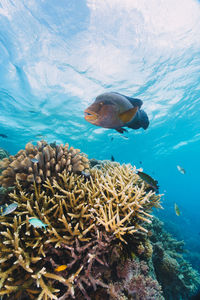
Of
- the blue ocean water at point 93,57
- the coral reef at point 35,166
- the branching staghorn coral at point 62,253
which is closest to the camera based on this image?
the branching staghorn coral at point 62,253

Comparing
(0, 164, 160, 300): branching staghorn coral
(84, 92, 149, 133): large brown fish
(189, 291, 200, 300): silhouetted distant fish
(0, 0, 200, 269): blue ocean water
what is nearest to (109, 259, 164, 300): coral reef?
(0, 164, 160, 300): branching staghorn coral

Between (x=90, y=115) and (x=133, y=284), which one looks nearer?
(x=90, y=115)

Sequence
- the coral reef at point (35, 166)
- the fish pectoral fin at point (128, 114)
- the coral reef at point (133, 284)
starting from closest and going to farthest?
the fish pectoral fin at point (128, 114) → the coral reef at point (133, 284) → the coral reef at point (35, 166)

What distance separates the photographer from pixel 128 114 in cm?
144

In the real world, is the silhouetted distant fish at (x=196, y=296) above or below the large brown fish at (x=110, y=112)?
Answer: below

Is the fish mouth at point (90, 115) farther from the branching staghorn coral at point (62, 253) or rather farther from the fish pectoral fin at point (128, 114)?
the branching staghorn coral at point (62, 253)

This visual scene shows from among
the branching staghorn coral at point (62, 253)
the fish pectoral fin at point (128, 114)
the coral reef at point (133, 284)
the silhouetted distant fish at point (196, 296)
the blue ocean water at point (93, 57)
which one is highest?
the blue ocean water at point (93, 57)

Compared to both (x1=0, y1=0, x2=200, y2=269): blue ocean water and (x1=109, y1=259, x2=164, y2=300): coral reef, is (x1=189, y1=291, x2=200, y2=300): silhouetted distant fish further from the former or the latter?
(x1=0, y1=0, x2=200, y2=269): blue ocean water

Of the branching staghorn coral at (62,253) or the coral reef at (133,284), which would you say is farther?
the coral reef at (133,284)

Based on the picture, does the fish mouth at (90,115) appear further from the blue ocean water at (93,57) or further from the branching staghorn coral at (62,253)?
the blue ocean water at (93,57)

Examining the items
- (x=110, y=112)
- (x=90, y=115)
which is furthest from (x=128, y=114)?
(x=90, y=115)

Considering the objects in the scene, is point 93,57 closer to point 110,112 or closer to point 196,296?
point 110,112

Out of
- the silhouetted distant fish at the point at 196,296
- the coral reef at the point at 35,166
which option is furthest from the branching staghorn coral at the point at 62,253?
the silhouetted distant fish at the point at 196,296

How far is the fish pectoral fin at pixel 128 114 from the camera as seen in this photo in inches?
55.5
